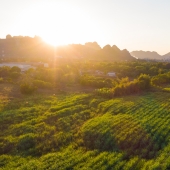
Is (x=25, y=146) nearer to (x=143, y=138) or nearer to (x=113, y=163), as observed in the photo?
(x=113, y=163)

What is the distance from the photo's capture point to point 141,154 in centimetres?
1487

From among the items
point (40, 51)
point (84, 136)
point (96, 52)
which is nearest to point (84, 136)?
point (84, 136)

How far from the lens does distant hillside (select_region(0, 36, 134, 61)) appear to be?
13250cm

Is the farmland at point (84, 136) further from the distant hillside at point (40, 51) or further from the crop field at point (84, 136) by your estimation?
the distant hillside at point (40, 51)

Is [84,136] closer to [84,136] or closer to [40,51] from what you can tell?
[84,136]

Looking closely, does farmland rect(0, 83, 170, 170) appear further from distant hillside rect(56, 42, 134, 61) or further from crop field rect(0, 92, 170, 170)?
distant hillside rect(56, 42, 134, 61)

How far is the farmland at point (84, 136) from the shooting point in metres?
13.9

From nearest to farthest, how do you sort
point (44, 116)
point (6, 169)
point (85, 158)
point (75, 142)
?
point (6, 169), point (85, 158), point (75, 142), point (44, 116)

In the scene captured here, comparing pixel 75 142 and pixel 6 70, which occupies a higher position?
pixel 6 70

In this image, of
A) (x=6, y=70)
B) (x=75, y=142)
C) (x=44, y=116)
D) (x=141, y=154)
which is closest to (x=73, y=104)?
(x=44, y=116)

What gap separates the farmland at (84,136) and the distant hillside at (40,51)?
294 ft

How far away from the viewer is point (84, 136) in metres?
18.2

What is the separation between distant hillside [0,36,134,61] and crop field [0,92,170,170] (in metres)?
89.6

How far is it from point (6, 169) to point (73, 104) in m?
15.2
